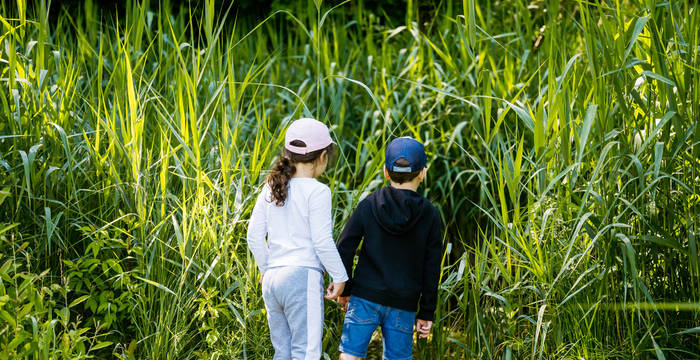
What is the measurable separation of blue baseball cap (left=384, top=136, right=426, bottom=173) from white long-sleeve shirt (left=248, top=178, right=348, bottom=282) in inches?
9.9

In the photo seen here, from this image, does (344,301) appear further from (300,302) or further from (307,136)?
(307,136)

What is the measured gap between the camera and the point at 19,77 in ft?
10.6

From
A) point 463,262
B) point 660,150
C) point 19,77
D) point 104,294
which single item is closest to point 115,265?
point 104,294

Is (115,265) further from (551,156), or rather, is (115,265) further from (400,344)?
(551,156)

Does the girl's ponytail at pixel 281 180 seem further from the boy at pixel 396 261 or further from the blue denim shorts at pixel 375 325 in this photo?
the blue denim shorts at pixel 375 325

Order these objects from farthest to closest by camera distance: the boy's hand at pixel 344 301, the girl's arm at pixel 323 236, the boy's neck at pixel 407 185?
the boy's hand at pixel 344 301, the boy's neck at pixel 407 185, the girl's arm at pixel 323 236

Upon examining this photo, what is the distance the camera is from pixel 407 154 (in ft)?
8.34

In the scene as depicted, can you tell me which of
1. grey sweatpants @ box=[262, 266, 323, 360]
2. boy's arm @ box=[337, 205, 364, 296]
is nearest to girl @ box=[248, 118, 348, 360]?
grey sweatpants @ box=[262, 266, 323, 360]

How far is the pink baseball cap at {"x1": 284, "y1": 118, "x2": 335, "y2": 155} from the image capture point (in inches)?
99.5

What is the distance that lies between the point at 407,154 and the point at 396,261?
0.38 m

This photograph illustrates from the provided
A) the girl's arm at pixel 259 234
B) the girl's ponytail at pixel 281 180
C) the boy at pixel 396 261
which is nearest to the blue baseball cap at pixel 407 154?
the boy at pixel 396 261

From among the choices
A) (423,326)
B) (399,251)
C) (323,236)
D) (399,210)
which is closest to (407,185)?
(399,210)

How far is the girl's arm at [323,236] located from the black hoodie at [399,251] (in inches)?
4.9

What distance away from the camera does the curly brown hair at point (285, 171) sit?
2516 millimetres
